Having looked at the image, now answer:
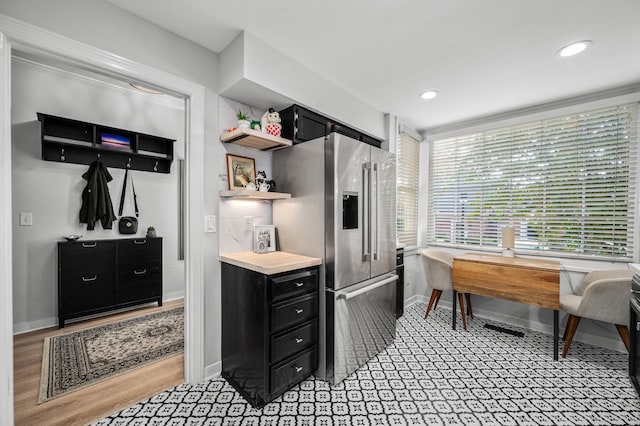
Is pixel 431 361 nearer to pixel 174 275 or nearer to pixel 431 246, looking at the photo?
pixel 431 246

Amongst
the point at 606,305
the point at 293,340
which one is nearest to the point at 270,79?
the point at 293,340

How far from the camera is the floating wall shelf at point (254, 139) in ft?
6.50

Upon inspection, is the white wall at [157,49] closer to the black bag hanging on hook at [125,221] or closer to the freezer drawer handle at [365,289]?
the freezer drawer handle at [365,289]

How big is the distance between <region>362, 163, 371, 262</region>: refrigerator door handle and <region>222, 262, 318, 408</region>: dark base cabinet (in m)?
0.48

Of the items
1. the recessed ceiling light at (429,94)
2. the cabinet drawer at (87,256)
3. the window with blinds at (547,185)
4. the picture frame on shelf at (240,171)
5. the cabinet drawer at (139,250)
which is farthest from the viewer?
the cabinet drawer at (139,250)

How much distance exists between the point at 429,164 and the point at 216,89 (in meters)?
3.01

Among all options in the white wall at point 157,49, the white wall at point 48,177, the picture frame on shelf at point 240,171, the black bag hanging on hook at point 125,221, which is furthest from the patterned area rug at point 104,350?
the picture frame on shelf at point 240,171

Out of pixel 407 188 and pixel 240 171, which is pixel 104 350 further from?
pixel 407 188

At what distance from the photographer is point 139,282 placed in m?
3.40

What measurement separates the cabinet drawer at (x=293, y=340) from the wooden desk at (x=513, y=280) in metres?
1.76

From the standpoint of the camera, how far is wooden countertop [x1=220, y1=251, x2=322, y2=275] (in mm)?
1764

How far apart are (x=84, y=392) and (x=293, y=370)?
1.46 m

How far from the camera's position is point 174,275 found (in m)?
3.90

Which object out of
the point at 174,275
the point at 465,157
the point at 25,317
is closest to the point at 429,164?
the point at 465,157
